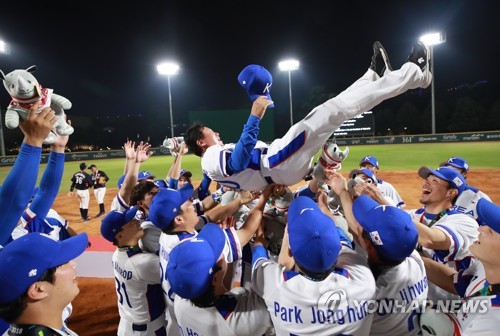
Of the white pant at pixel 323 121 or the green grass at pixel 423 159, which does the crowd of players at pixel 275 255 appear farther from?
the green grass at pixel 423 159

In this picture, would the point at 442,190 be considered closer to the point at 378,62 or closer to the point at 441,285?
the point at 441,285

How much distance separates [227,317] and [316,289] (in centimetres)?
57

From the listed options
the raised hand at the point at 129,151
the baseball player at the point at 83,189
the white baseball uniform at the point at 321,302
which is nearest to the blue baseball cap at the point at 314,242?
the white baseball uniform at the point at 321,302

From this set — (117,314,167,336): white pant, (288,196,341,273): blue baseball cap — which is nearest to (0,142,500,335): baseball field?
(117,314,167,336): white pant

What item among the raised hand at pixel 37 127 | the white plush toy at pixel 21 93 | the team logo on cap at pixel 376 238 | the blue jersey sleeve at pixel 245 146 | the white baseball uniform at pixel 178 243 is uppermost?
the white plush toy at pixel 21 93

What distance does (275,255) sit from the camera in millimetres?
3014

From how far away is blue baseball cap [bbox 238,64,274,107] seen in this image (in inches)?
101

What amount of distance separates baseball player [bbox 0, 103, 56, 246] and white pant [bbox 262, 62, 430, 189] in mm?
1592

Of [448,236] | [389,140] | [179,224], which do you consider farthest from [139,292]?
[389,140]

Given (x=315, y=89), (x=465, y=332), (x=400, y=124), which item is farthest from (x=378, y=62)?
(x=315, y=89)

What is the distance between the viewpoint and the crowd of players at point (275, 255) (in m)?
1.59

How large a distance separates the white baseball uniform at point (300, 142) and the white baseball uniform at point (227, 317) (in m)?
1.01

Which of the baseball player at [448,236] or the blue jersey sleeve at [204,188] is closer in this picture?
the baseball player at [448,236]

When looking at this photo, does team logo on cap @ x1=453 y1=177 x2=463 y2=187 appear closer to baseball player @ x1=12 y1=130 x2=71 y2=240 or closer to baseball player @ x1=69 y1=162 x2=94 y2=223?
baseball player @ x1=12 y1=130 x2=71 y2=240
